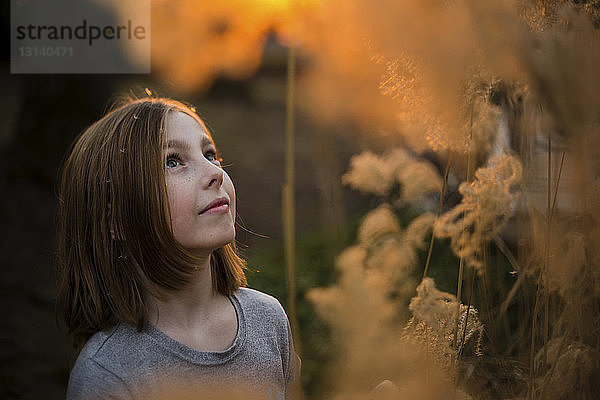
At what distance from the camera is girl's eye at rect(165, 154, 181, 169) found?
679mm

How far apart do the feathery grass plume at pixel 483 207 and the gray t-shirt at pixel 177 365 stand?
26 centimetres

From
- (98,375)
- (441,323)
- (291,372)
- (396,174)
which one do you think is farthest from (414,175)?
(98,375)

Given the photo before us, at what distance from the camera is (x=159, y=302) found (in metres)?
0.71

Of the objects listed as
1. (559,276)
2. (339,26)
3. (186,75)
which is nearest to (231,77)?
(186,75)

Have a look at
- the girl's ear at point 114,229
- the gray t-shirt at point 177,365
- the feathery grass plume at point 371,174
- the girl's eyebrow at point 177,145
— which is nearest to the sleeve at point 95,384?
the gray t-shirt at point 177,365

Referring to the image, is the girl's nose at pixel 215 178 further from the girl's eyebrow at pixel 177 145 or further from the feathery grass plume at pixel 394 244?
the feathery grass plume at pixel 394 244

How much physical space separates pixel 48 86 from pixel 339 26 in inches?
18.7

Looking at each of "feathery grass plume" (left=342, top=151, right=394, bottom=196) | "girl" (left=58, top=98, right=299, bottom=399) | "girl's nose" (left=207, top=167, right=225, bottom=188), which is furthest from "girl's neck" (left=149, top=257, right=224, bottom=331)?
"feathery grass plume" (left=342, top=151, right=394, bottom=196)

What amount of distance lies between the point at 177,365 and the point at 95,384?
89 millimetres

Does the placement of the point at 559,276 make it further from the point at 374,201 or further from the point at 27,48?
the point at 27,48

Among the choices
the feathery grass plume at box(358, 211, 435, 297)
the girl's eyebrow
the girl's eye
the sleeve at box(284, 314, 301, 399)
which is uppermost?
the girl's eyebrow

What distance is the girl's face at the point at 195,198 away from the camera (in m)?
0.66

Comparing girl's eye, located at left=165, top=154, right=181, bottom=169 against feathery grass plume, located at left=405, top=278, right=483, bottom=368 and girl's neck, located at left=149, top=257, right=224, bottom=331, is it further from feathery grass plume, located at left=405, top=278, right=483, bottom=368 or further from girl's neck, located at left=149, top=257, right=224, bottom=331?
feathery grass plume, located at left=405, top=278, right=483, bottom=368

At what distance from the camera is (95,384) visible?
62 centimetres
